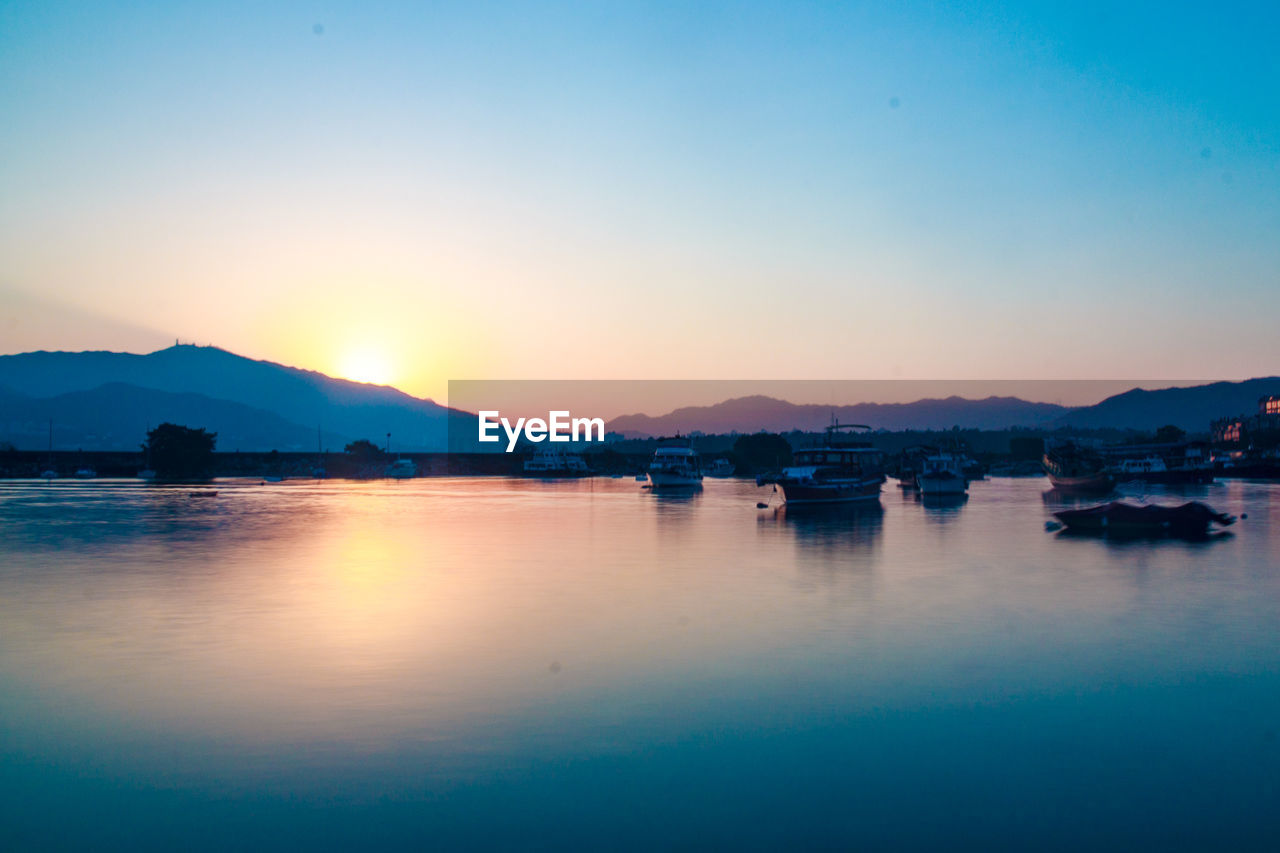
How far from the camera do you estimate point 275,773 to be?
37.1ft

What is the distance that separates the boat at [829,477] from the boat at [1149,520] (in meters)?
21.1

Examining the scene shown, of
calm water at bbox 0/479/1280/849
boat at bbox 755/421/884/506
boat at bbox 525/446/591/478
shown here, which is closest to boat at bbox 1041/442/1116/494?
boat at bbox 755/421/884/506

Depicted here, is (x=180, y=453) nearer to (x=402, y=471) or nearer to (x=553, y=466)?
(x=402, y=471)

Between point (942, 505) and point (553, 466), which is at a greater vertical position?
point (553, 466)

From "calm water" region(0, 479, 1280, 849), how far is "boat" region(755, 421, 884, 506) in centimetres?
3119

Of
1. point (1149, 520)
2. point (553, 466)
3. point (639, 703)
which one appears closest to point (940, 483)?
point (1149, 520)

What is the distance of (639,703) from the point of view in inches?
587

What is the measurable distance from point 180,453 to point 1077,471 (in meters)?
119

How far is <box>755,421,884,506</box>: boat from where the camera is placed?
65375 millimetres

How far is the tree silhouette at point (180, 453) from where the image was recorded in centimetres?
12712

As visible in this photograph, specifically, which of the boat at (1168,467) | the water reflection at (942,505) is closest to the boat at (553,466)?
the water reflection at (942,505)

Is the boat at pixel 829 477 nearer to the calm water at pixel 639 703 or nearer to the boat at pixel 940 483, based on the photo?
the boat at pixel 940 483

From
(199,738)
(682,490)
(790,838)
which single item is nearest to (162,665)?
(199,738)

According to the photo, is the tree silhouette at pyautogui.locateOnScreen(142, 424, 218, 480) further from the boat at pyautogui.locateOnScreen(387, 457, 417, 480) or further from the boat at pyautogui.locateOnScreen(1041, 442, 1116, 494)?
the boat at pyautogui.locateOnScreen(1041, 442, 1116, 494)
